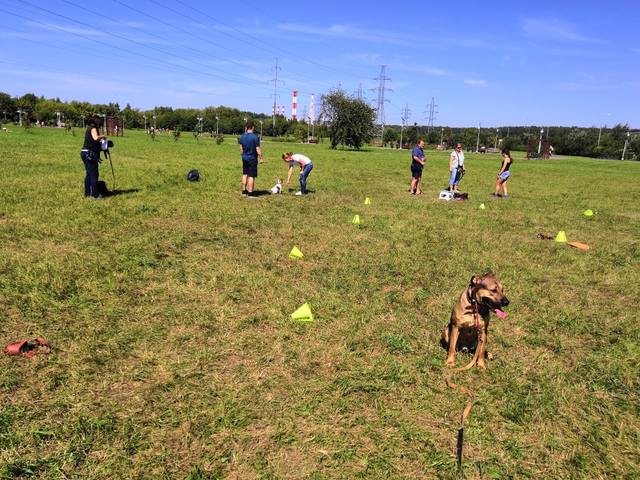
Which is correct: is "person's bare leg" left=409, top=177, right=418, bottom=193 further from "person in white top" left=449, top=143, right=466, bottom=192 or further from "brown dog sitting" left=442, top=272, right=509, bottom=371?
"brown dog sitting" left=442, top=272, right=509, bottom=371

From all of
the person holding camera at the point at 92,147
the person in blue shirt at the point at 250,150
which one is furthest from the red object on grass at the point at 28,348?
the person in blue shirt at the point at 250,150

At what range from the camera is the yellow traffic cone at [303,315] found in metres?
5.07

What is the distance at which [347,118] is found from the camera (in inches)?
2087

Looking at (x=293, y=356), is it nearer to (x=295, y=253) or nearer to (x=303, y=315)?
(x=303, y=315)

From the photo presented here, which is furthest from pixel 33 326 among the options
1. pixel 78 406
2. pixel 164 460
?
pixel 164 460

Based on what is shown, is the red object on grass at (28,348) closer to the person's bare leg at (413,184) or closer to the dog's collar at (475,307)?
the dog's collar at (475,307)

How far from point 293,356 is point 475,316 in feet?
5.89

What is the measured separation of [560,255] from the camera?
866cm

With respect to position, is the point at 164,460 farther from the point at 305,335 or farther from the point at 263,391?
the point at 305,335

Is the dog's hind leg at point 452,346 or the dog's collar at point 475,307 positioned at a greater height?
the dog's collar at point 475,307

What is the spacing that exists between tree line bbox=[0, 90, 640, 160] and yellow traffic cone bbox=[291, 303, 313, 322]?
5044cm

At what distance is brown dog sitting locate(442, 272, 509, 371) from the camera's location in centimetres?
375

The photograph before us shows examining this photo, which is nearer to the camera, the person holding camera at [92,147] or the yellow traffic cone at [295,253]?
the yellow traffic cone at [295,253]

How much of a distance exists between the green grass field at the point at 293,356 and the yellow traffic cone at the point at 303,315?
0.11m
